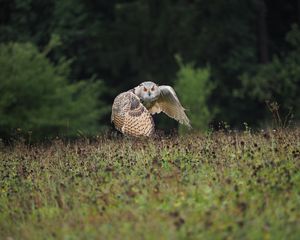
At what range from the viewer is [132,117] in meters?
12.0

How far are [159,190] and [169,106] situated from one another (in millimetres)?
6794

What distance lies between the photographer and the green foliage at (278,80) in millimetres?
35344

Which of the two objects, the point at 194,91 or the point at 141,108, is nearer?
the point at 141,108

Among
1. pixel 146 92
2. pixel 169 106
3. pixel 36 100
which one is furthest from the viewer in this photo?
pixel 36 100

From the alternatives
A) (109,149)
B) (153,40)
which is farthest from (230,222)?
(153,40)

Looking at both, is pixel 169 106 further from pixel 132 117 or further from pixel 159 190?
pixel 159 190

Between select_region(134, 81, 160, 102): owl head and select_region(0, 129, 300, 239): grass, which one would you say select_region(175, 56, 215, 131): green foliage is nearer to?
select_region(134, 81, 160, 102): owl head

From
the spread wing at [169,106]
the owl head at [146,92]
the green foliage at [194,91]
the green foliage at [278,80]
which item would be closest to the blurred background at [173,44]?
the green foliage at [278,80]

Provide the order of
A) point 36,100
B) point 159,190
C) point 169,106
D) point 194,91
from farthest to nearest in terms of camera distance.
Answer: point 194,91 < point 36,100 < point 169,106 < point 159,190

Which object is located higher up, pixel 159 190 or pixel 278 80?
pixel 159 190

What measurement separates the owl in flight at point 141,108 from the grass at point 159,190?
1.41 m

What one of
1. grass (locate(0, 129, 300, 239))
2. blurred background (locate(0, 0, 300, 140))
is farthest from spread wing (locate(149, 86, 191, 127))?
blurred background (locate(0, 0, 300, 140))

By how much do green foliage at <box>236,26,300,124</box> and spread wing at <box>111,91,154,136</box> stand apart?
23.0m

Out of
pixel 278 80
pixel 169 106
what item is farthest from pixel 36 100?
pixel 169 106
